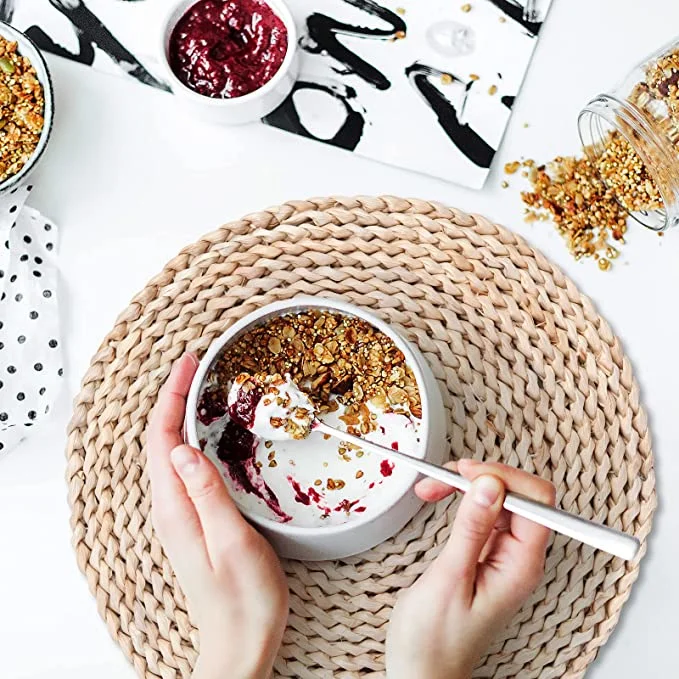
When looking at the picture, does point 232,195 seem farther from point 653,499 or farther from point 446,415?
point 653,499

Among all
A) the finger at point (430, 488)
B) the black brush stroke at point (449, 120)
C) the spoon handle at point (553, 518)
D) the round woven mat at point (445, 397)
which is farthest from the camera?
the black brush stroke at point (449, 120)

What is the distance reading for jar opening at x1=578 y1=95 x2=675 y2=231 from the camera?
102cm

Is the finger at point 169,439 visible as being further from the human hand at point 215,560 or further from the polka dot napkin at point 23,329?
the polka dot napkin at point 23,329

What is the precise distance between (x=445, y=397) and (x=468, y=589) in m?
0.21

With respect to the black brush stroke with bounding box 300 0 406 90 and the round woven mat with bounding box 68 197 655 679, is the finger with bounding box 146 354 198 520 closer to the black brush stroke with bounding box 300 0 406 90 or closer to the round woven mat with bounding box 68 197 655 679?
the round woven mat with bounding box 68 197 655 679

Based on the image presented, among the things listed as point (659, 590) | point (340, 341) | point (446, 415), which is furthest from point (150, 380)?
point (659, 590)

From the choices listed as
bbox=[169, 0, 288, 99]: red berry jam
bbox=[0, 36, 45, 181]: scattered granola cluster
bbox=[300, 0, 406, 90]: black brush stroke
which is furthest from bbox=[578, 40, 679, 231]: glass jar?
bbox=[0, 36, 45, 181]: scattered granola cluster

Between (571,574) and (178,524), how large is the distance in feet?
1.30

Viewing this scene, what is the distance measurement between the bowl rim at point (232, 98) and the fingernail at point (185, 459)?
1.24ft

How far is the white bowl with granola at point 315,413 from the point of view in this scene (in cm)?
92

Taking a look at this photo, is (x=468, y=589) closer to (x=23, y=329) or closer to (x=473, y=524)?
(x=473, y=524)

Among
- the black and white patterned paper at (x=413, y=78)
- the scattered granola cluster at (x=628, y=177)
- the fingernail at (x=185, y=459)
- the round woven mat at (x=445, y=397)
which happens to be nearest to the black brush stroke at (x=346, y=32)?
the black and white patterned paper at (x=413, y=78)

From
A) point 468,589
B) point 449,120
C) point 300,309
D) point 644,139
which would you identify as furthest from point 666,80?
point 468,589

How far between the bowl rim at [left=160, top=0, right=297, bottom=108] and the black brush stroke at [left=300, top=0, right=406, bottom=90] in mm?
65
